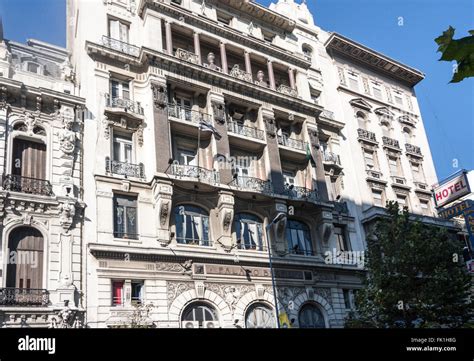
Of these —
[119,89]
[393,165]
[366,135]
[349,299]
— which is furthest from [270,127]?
[393,165]

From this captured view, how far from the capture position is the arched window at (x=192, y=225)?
24.2m

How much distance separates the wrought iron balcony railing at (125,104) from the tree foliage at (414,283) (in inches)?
590

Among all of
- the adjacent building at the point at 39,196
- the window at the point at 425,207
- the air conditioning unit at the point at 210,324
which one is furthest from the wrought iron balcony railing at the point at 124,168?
the window at the point at 425,207

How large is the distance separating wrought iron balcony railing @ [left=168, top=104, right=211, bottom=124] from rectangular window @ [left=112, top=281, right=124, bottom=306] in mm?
9755

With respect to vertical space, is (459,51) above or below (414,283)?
below

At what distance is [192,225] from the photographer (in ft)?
81.1

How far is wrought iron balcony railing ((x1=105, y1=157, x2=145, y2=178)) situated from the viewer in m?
23.6

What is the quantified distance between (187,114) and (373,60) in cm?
2206

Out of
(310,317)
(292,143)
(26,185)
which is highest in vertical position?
(292,143)

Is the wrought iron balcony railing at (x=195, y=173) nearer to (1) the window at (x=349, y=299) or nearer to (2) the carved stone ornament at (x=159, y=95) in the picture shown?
(2) the carved stone ornament at (x=159, y=95)

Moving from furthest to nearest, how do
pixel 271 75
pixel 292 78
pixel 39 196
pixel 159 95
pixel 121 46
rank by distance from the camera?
pixel 292 78 → pixel 271 75 → pixel 121 46 → pixel 159 95 → pixel 39 196

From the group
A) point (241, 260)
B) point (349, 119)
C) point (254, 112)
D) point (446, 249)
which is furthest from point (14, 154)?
point (349, 119)

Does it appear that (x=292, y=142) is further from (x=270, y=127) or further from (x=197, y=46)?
(x=197, y=46)

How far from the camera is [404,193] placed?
36938 mm
